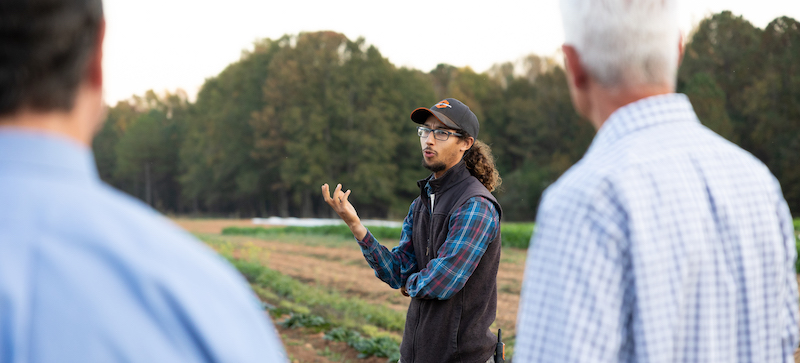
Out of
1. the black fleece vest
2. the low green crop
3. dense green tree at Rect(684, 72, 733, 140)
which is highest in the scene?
dense green tree at Rect(684, 72, 733, 140)

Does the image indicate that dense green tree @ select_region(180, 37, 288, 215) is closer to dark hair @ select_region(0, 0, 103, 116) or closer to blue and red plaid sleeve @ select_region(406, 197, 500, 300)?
blue and red plaid sleeve @ select_region(406, 197, 500, 300)

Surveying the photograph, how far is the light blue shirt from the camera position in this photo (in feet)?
2.31

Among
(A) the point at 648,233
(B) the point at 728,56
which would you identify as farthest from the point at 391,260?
(B) the point at 728,56

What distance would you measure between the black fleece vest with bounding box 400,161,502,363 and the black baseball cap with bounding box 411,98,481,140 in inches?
10.6

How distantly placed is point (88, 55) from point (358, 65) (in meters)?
49.9

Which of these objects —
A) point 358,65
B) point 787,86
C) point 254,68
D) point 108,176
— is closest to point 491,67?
point 358,65

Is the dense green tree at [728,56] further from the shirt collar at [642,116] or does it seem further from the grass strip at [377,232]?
the shirt collar at [642,116]

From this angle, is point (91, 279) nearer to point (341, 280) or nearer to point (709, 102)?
point (341, 280)

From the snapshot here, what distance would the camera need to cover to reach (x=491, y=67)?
61.4 metres

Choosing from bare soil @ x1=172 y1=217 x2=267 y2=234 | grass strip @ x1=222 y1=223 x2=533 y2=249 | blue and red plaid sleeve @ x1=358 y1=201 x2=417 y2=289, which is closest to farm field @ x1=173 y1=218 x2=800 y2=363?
grass strip @ x1=222 y1=223 x2=533 y2=249

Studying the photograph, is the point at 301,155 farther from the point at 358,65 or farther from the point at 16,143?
the point at 16,143

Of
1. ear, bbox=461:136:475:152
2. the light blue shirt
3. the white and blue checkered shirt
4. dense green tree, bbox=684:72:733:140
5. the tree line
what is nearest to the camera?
the light blue shirt

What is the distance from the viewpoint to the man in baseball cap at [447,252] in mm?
2877

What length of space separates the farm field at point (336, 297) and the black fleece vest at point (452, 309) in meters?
3.75
